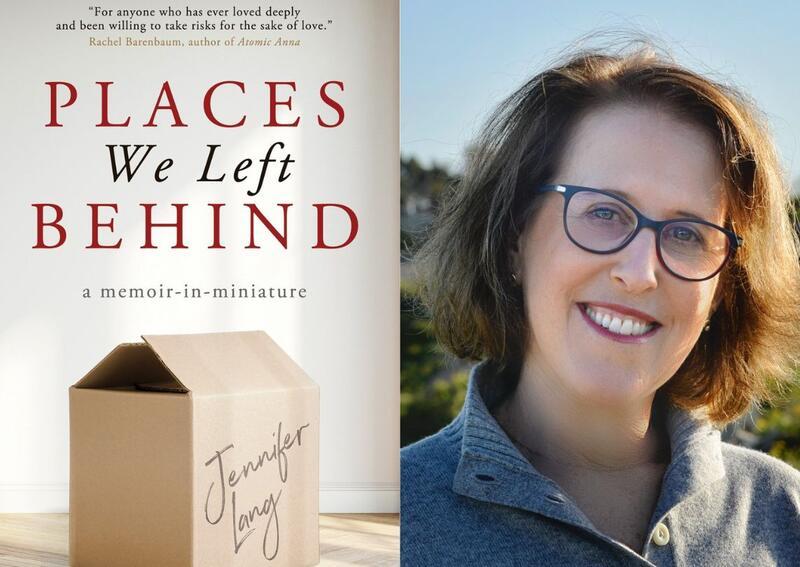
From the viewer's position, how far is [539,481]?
67.6 inches

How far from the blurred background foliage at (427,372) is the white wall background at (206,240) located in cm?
144

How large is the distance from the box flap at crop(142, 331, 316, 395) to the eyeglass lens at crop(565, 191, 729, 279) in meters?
0.84

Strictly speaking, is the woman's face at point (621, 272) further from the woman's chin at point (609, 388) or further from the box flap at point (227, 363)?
the box flap at point (227, 363)

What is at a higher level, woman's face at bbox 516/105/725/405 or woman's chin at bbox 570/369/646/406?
woman's face at bbox 516/105/725/405

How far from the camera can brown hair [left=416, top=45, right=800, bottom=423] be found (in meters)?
1.68

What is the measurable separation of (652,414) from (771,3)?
0.79 meters

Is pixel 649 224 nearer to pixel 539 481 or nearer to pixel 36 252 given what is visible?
pixel 539 481

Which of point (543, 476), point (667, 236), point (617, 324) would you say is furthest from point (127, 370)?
point (667, 236)

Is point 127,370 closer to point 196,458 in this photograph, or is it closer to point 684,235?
point 196,458

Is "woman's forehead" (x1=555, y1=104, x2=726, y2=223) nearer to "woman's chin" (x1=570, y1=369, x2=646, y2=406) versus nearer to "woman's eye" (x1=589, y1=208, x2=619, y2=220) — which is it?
"woman's eye" (x1=589, y1=208, x2=619, y2=220)

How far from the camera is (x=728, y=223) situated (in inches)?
66.0

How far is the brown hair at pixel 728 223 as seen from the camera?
5.52 ft
